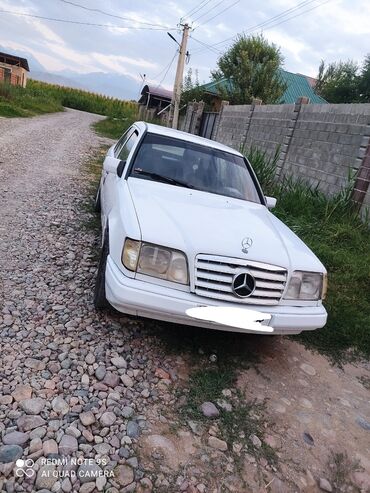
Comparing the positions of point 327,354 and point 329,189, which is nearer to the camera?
point 327,354

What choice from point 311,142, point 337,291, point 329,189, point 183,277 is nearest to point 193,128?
point 311,142

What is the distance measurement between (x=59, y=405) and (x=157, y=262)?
3.25 feet

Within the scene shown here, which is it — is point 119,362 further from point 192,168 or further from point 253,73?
point 253,73

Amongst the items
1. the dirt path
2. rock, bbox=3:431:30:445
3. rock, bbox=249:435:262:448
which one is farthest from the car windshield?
rock, bbox=3:431:30:445

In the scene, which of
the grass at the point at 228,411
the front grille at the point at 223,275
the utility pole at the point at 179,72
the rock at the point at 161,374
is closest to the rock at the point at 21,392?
the rock at the point at 161,374

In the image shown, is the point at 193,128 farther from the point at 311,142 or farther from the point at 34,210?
the point at 34,210

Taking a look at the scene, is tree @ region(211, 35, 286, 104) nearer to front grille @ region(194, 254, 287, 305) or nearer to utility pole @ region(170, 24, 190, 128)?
utility pole @ region(170, 24, 190, 128)

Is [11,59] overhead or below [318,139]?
overhead

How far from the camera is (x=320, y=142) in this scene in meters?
7.59

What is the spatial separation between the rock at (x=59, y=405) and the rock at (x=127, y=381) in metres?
0.39

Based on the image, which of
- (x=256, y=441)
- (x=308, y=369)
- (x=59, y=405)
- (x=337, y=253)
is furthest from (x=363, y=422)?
(x=337, y=253)

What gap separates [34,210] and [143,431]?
12.7ft

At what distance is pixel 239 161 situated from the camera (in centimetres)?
423

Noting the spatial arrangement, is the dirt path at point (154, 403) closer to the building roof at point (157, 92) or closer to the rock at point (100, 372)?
the rock at point (100, 372)
